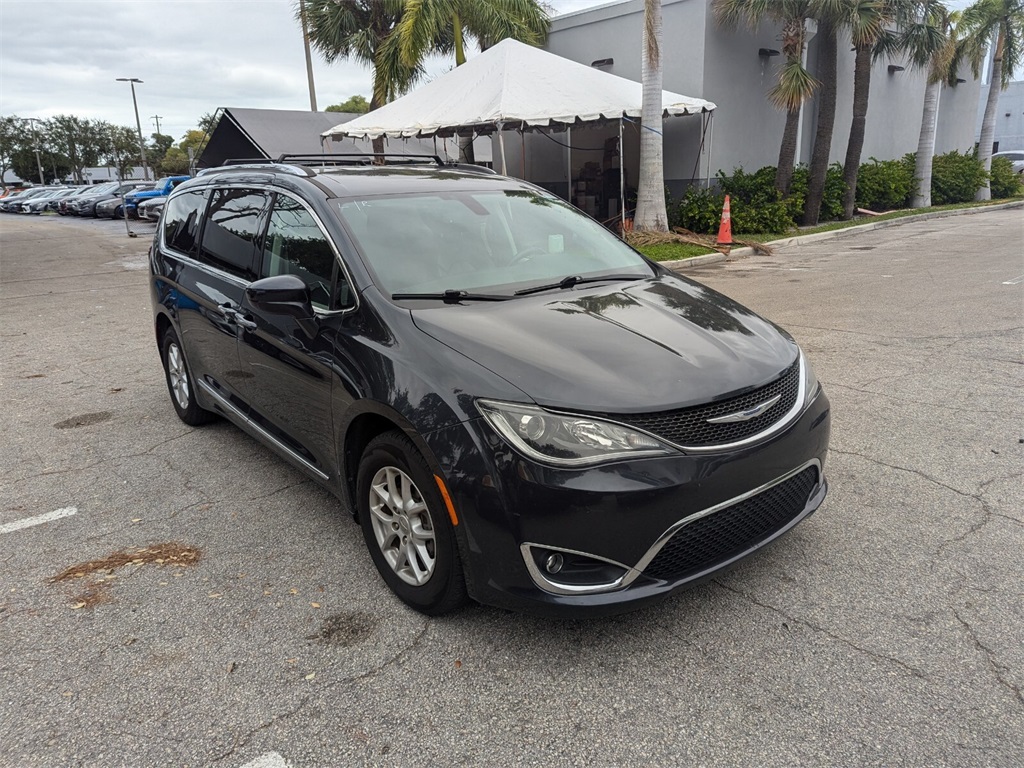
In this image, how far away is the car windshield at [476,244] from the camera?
3369 mm

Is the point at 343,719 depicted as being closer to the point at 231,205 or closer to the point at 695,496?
the point at 695,496

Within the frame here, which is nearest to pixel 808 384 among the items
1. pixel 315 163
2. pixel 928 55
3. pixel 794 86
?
pixel 315 163

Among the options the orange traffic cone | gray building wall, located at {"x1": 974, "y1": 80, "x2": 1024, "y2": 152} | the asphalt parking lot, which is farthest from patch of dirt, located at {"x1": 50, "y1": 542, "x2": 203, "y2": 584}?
A: gray building wall, located at {"x1": 974, "y1": 80, "x2": 1024, "y2": 152}

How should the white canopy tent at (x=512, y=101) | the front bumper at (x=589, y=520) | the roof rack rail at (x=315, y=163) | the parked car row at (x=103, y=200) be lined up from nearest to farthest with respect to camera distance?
the front bumper at (x=589, y=520) → the roof rack rail at (x=315, y=163) → the white canopy tent at (x=512, y=101) → the parked car row at (x=103, y=200)

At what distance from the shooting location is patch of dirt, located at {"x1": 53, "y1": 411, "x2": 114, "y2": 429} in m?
5.46

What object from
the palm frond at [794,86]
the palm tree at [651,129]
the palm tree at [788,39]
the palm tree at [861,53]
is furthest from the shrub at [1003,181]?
the palm tree at [651,129]

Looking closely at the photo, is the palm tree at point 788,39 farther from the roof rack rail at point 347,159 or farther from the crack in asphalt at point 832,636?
the crack in asphalt at point 832,636

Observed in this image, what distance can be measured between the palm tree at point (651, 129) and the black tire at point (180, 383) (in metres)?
11.1

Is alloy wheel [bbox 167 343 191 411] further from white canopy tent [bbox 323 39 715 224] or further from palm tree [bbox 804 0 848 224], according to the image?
palm tree [bbox 804 0 848 224]

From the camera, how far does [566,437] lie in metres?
2.47

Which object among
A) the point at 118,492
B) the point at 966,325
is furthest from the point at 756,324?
the point at 966,325

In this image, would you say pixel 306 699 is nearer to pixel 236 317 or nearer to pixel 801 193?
pixel 236 317

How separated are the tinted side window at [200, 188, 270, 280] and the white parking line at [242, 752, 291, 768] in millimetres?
2469

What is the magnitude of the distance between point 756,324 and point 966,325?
5.47 metres
